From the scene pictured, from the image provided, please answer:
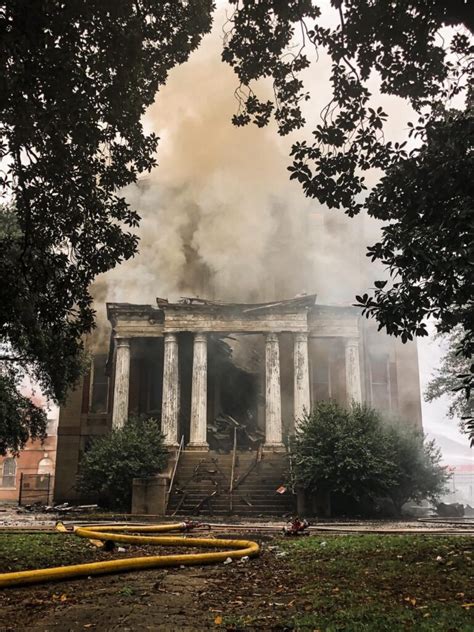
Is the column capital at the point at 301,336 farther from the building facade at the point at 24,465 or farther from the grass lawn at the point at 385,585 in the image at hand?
the building facade at the point at 24,465

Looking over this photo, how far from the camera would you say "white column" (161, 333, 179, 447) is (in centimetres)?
2730

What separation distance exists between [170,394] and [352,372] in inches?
337

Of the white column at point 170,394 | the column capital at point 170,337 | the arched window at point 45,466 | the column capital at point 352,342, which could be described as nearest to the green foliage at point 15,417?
the white column at point 170,394

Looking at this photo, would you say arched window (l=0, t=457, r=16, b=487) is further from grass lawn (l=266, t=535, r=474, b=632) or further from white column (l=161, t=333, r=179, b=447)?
grass lawn (l=266, t=535, r=474, b=632)

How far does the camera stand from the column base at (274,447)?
2662cm

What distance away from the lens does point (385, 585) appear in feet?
21.6

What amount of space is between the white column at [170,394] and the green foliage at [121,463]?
2434mm

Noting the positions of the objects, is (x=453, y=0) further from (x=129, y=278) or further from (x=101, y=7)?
(x=129, y=278)

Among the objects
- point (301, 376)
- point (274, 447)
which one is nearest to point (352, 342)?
point (301, 376)

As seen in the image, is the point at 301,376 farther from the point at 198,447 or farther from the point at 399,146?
the point at 399,146

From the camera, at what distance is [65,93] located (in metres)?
7.64

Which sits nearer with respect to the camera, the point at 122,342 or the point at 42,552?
the point at 42,552

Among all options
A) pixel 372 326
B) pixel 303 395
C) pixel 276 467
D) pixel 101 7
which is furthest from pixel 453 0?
pixel 372 326

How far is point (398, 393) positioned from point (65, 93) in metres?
29.4
